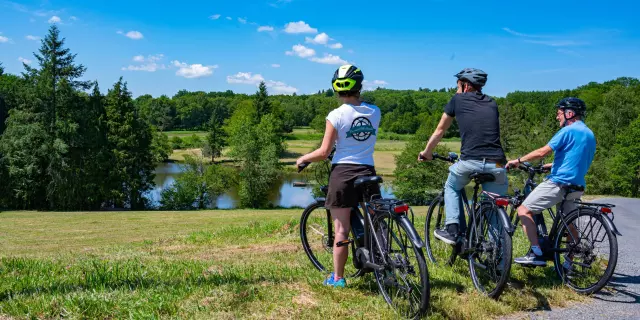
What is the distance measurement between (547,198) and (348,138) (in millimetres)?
2274

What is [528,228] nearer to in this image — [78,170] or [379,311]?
[379,311]

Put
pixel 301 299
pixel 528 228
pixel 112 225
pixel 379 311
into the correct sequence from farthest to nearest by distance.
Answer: pixel 112 225, pixel 528 228, pixel 301 299, pixel 379 311

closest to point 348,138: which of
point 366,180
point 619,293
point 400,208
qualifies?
point 366,180

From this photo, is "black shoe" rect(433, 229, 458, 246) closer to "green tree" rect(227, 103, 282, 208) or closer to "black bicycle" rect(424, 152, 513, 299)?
"black bicycle" rect(424, 152, 513, 299)

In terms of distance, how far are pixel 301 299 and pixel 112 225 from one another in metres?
25.5

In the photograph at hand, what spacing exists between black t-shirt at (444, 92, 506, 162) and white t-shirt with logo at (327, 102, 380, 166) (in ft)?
3.74

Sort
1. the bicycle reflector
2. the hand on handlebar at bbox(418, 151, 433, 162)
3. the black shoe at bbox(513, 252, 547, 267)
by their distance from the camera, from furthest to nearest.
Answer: the hand on handlebar at bbox(418, 151, 433, 162), the black shoe at bbox(513, 252, 547, 267), the bicycle reflector

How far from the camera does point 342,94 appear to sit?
4191mm

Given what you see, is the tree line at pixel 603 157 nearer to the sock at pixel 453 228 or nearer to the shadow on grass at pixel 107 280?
the sock at pixel 453 228

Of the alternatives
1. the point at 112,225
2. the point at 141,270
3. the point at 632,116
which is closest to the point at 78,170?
the point at 112,225

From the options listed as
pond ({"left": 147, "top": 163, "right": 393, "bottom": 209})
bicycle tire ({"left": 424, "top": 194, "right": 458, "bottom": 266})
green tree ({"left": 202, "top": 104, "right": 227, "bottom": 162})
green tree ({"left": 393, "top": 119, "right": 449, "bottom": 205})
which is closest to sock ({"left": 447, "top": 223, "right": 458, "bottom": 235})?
bicycle tire ({"left": 424, "top": 194, "right": 458, "bottom": 266})

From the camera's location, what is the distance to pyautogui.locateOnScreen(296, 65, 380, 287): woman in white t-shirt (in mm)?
4117

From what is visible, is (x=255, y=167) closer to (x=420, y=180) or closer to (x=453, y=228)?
(x=420, y=180)

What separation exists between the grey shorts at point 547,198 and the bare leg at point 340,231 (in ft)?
6.47
